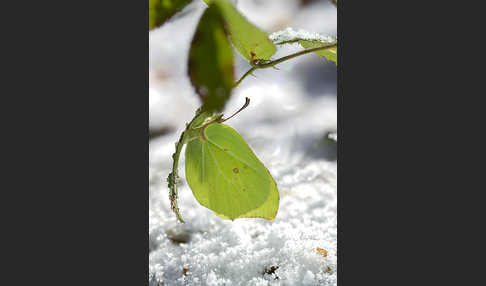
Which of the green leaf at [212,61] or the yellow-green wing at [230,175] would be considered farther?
the yellow-green wing at [230,175]

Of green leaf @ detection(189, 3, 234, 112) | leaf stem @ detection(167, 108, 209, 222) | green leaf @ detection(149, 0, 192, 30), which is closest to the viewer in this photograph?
green leaf @ detection(189, 3, 234, 112)

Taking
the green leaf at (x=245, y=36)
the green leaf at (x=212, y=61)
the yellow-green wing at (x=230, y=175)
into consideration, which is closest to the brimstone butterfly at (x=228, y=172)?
the yellow-green wing at (x=230, y=175)

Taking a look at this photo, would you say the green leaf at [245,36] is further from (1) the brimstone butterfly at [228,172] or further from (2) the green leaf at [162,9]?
(1) the brimstone butterfly at [228,172]

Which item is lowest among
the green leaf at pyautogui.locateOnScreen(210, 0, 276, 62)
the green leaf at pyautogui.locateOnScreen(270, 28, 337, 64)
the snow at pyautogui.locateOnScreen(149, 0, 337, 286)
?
the snow at pyautogui.locateOnScreen(149, 0, 337, 286)

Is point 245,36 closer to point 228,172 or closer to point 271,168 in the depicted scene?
point 228,172

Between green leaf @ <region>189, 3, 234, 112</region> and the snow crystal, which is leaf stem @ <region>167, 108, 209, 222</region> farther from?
green leaf @ <region>189, 3, 234, 112</region>

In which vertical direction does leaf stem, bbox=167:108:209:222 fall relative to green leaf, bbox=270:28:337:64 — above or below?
below

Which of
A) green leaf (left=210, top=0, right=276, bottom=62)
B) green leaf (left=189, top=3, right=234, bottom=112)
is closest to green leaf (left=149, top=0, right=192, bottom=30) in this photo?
green leaf (left=210, top=0, right=276, bottom=62)
